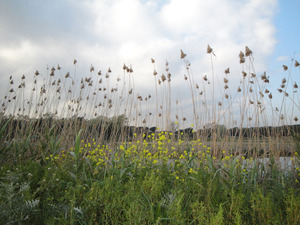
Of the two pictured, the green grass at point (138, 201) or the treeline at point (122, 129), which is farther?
the treeline at point (122, 129)

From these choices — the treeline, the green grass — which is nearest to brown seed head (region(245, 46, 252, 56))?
the treeline

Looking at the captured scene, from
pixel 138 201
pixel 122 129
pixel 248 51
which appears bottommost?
pixel 138 201

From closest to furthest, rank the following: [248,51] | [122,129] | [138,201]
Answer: [138,201], [248,51], [122,129]

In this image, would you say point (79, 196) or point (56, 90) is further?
point (56, 90)

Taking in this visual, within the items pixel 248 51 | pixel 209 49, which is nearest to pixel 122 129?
pixel 209 49

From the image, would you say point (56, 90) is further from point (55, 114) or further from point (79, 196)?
point (79, 196)

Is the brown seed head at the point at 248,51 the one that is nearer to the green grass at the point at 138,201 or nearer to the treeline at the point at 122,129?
the treeline at the point at 122,129

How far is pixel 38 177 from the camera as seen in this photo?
2258 mm

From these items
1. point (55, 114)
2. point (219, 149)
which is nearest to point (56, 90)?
point (55, 114)

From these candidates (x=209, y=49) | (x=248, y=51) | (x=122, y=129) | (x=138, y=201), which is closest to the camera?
(x=138, y=201)

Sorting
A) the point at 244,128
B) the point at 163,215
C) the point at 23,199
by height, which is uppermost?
the point at 244,128

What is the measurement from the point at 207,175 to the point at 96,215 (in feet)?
3.59

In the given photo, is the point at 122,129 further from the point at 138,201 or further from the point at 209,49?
the point at 138,201

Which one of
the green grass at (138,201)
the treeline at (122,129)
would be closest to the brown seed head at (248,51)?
the treeline at (122,129)
